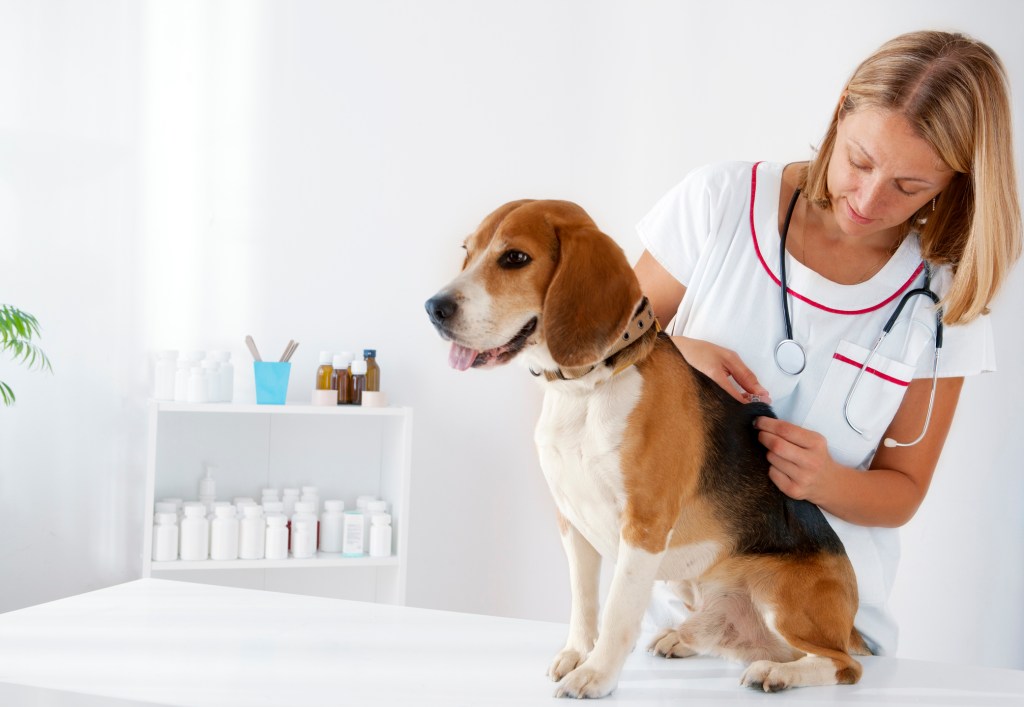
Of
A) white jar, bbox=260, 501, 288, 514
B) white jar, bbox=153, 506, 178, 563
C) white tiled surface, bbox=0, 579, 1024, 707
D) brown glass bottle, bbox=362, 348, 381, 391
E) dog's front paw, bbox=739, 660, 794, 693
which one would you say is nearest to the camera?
white tiled surface, bbox=0, 579, 1024, 707

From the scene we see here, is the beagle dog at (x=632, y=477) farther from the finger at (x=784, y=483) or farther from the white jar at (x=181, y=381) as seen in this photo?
the white jar at (x=181, y=381)

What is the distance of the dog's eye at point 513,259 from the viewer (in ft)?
3.72

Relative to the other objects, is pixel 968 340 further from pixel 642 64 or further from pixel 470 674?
pixel 642 64

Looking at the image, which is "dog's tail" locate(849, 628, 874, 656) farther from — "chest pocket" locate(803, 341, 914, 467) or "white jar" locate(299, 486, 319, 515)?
"white jar" locate(299, 486, 319, 515)

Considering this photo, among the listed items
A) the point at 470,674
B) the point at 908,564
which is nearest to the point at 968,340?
the point at 470,674

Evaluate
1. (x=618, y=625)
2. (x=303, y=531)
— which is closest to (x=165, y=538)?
(x=303, y=531)

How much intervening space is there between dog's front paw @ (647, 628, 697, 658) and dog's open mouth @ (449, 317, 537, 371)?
1.54ft

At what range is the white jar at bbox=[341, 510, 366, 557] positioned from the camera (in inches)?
118

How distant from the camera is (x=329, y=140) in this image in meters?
3.25

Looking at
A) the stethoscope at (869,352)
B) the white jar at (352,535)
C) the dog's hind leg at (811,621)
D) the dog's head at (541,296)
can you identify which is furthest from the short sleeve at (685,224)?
the white jar at (352,535)

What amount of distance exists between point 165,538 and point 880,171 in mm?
2397

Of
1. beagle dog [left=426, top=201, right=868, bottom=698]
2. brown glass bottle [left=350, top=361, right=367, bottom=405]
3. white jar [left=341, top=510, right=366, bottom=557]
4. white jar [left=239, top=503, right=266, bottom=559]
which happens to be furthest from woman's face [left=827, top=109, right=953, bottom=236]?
white jar [left=239, top=503, right=266, bottom=559]

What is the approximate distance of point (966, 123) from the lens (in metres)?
1.32

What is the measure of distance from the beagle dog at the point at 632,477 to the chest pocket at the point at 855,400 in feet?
0.83
